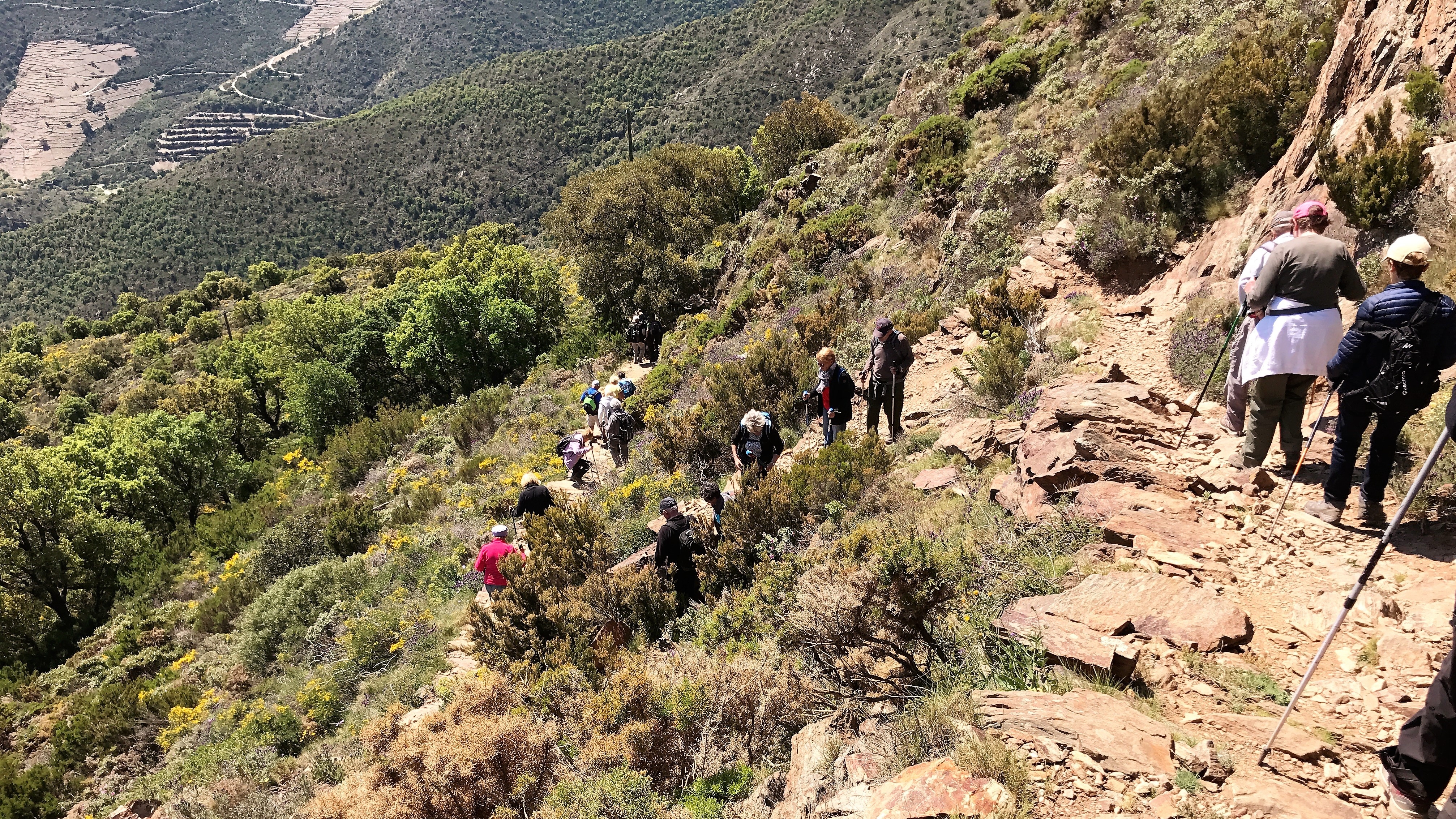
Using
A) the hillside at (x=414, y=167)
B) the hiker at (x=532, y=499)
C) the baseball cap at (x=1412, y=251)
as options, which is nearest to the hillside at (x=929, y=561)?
the hiker at (x=532, y=499)

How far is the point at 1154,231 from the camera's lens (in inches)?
330

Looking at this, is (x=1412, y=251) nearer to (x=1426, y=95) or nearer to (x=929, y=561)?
(x=929, y=561)

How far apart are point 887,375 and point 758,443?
1.70 meters

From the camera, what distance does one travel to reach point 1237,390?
16.8 ft

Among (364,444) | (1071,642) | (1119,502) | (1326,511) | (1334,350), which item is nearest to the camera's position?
(1071,642)

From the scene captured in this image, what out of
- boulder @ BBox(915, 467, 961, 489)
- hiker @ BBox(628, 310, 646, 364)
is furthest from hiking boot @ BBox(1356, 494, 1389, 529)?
hiker @ BBox(628, 310, 646, 364)

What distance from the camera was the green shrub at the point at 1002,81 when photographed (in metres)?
16.8

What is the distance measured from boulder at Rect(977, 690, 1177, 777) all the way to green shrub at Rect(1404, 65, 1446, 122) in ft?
20.8

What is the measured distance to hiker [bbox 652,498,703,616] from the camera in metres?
6.70

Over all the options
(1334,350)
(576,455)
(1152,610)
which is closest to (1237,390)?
(1334,350)

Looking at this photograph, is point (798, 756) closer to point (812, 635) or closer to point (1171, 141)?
point (812, 635)

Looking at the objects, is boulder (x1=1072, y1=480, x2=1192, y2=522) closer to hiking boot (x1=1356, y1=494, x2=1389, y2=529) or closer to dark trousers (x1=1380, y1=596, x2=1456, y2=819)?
hiking boot (x1=1356, y1=494, x2=1389, y2=529)

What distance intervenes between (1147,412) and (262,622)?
13.2 meters

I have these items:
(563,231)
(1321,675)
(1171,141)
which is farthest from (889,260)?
(563,231)
